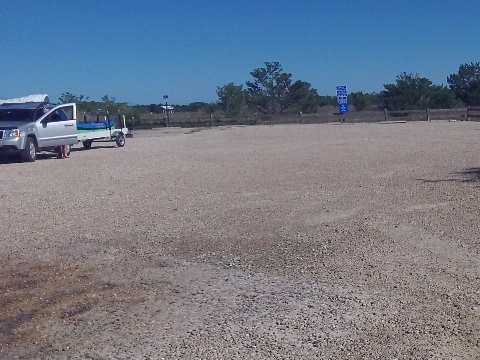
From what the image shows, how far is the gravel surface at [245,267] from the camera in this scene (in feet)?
20.6

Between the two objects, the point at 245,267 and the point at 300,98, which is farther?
the point at 300,98

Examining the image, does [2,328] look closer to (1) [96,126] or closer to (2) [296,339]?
(2) [296,339]

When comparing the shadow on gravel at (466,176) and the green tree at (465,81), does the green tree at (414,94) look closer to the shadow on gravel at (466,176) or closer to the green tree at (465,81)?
the green tree at (465,81)

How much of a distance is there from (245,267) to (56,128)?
17.2 metres

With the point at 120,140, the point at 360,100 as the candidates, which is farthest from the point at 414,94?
the point at 120,140

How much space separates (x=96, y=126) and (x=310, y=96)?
50.4 meters

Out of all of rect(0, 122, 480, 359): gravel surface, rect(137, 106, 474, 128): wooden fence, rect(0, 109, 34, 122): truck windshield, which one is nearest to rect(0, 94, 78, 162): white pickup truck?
rect(0, 109, 34, 122): truck windshield

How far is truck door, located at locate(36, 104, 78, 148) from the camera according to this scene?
24172mm

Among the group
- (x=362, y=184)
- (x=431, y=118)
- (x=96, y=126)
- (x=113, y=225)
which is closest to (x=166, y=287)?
(x=113, y=225)

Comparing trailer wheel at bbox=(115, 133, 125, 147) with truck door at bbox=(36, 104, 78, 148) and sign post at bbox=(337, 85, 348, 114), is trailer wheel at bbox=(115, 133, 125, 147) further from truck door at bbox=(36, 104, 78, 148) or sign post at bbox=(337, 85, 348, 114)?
sign post at bbox=(337, 85, 348, 114)

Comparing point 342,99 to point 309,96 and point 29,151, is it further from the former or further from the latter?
point 29,151

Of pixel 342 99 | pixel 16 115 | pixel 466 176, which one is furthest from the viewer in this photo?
pixel 342 99

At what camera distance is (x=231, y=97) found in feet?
260

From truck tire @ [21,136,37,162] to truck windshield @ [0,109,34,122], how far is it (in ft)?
3.45
